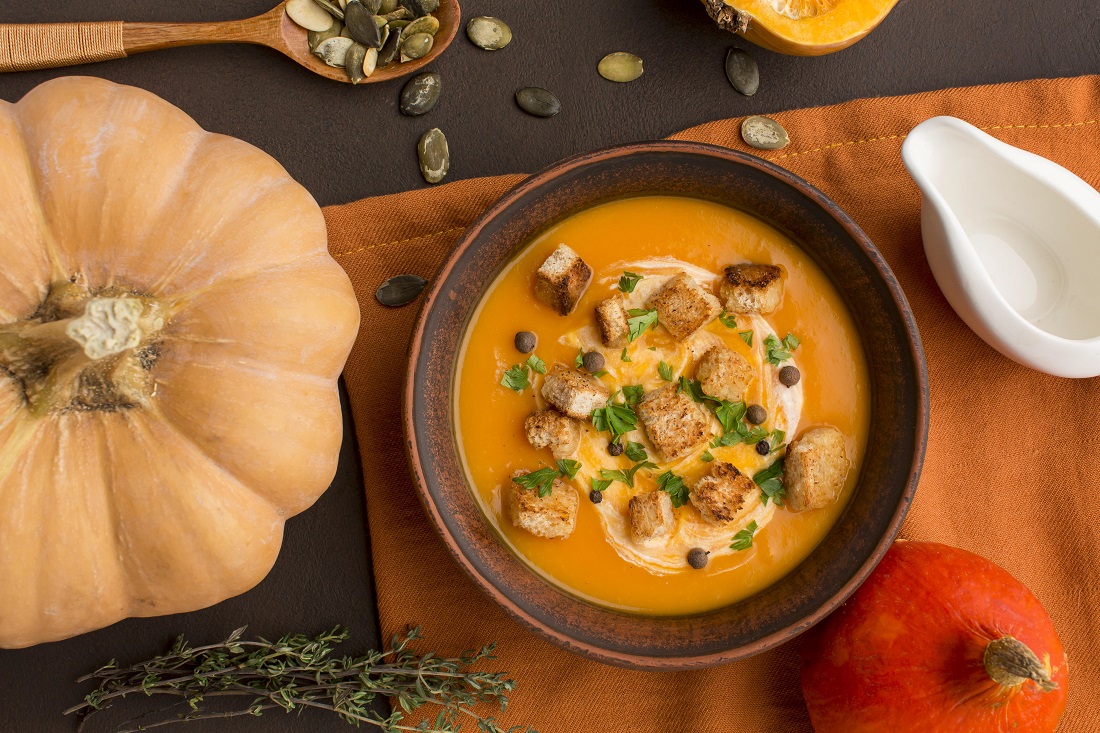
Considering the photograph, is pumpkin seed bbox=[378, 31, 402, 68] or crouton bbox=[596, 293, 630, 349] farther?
pumpkin seed bbox=[378, 31, 402, 68]

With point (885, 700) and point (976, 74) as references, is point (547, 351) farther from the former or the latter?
point (976, 74)

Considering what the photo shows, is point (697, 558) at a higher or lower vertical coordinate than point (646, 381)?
lower

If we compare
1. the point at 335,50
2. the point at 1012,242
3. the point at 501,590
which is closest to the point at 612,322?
the point at 501,590

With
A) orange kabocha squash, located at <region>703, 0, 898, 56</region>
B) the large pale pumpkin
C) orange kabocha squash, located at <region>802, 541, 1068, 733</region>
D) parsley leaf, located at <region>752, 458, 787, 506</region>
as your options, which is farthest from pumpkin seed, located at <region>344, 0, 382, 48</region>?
orange kabocha squash, located at <region>802, 541, 1068, 733</region>

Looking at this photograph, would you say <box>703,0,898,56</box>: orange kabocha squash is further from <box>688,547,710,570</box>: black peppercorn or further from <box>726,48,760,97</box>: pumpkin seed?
<box>688,547,710,570</box>: black peppercorn

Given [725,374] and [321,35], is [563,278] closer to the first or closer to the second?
[725,374]

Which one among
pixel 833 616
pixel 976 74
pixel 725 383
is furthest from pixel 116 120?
pixel 976 74
